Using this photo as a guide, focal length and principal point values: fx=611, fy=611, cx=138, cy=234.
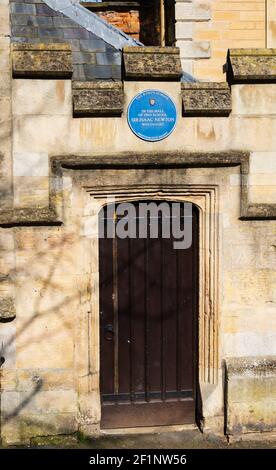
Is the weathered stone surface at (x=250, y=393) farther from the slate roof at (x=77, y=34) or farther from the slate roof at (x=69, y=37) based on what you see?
the slate roof at (x=69, y=37)

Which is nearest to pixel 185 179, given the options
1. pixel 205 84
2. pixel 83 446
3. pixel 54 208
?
pixel 205 84

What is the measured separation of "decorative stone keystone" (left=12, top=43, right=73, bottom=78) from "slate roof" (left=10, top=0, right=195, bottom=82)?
96 centimetres

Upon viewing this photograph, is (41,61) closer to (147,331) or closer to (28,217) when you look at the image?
(28,217)

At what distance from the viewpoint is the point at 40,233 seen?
642cm

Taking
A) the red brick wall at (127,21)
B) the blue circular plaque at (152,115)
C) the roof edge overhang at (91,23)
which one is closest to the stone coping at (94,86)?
the blue circular plaque at (152,115)

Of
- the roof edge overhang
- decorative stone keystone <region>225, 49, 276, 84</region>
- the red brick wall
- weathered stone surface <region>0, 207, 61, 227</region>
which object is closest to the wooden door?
weathered stone surface <region>0, 207, 61, 227</region>

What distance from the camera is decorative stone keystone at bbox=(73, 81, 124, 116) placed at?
6242mm

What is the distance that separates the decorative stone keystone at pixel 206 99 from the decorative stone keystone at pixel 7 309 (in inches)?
106

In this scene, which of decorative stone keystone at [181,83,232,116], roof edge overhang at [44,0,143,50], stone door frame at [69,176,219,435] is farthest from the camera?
roof edge overhang at [44,0,143,50]

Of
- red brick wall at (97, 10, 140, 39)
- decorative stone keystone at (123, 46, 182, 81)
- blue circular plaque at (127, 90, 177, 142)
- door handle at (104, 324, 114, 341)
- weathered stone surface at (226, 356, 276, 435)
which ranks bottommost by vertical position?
weathered stone surface at (226, 356, 276, 435)

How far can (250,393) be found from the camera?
6789 mm

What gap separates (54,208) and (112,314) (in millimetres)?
1387

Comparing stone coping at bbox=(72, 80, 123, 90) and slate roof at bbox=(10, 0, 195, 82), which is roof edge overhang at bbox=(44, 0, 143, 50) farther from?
stone coping at bbox=(72, 80, 123, 90)

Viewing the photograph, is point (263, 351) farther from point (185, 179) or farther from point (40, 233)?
point (40, 233)
